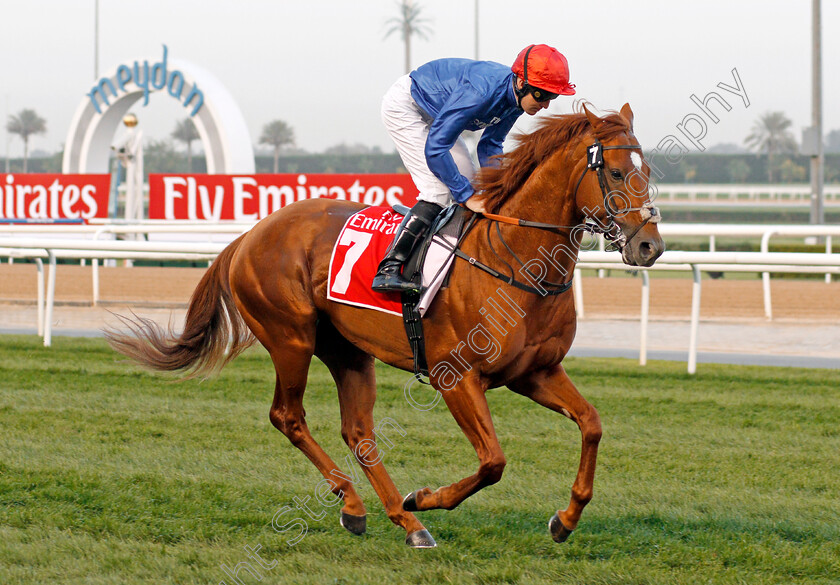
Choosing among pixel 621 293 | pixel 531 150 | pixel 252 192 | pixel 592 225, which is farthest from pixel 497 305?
pixel 252 192

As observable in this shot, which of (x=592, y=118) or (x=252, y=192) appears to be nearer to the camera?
(x=592, y=118)

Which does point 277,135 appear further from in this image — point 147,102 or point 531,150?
point 531,150

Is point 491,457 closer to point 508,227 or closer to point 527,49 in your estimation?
point 508,227

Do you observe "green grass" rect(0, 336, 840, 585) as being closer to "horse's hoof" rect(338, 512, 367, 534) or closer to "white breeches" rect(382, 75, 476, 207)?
"horse's hoof" rect(338, 512, 367, 534)

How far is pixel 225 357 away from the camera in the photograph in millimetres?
4020

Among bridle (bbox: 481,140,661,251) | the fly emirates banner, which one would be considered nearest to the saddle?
bridle (bbox: 481,140,661,251)

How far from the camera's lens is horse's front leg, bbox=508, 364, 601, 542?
3.08m

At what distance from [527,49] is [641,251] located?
0.78 meters

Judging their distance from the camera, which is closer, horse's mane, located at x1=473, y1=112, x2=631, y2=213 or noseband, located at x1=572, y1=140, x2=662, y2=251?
noseband, located at x1=572, y1=140, x2=662, y2=251

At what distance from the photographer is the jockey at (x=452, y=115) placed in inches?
122

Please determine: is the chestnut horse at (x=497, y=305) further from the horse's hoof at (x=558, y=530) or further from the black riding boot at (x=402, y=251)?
the black riding boot at (x=402, y=251)

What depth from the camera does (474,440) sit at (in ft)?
10.1

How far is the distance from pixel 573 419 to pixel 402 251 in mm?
807

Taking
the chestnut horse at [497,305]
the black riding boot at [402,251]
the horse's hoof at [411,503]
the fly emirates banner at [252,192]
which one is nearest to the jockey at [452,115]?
the black riding boot at [402,251]
